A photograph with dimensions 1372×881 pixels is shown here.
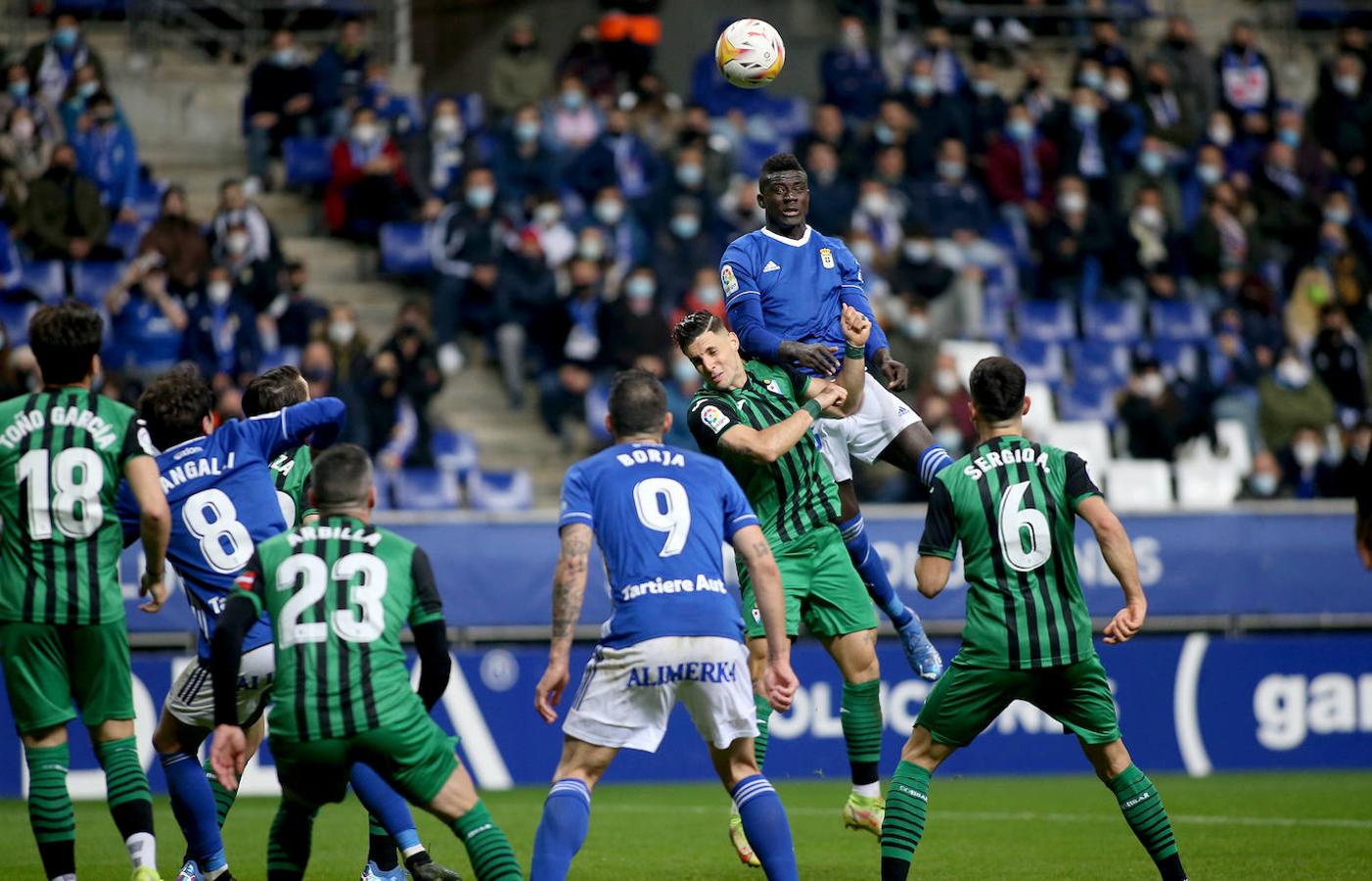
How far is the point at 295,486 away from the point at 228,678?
247 cm

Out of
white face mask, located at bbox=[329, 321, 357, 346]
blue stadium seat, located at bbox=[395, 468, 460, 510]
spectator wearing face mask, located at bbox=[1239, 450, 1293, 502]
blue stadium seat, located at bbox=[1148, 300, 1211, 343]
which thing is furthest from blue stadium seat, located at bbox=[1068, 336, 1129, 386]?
white face mask, located at bbox=[329, 321, 357, 346]

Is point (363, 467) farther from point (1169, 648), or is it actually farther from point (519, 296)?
point (519, 296)

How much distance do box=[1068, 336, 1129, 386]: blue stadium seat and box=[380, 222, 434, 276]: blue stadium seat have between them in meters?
6.52

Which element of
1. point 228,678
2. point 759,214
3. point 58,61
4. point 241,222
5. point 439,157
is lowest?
point 228,678

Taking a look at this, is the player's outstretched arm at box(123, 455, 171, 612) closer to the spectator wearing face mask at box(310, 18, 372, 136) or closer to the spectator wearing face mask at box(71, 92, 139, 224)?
the spectator wearing face mask at box(71, 92, 139, 224)

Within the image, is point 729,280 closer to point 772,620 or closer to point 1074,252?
point 772,620

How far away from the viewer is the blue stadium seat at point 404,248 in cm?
1914

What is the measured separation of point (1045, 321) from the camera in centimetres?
2014

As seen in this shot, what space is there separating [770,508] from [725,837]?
8.21 feet

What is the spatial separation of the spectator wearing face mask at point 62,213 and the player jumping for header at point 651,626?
1156 cm

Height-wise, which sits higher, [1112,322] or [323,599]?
[1112,322]

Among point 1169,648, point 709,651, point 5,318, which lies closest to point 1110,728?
point 709,651

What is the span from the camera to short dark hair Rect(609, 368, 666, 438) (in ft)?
23.6

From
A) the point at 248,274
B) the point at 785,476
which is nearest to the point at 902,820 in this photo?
the point at 785,476
